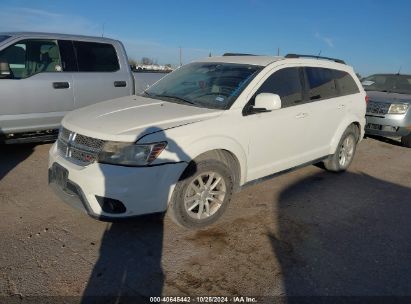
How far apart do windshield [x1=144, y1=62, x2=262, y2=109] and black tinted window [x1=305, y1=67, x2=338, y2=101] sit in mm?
990

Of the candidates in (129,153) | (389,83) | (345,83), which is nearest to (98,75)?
(129,153)


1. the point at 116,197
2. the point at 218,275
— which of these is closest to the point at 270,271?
the point at 218,275

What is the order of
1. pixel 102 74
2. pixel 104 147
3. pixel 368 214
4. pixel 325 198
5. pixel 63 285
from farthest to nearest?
pixel 102 74
pixel 325 198
pixel 368 214
pixel 104 147
pixel 63 285

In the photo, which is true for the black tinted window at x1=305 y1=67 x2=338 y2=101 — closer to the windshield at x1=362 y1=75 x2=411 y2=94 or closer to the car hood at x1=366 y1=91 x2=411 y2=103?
the car hood at x1=366 y1=91 x2=411 y2=103

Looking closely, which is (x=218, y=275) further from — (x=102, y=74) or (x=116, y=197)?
(x=102, y=74)

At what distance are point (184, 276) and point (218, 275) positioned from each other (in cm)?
28

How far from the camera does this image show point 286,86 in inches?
181

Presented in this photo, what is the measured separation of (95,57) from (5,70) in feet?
5.14

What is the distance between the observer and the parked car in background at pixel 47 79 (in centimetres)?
561

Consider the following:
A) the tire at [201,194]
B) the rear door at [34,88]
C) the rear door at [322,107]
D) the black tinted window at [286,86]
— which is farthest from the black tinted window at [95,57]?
the tire at [201,194]

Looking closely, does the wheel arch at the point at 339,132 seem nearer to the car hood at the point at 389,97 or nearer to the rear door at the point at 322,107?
the rear door at the point at 322,107

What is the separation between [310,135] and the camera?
16.3 feet

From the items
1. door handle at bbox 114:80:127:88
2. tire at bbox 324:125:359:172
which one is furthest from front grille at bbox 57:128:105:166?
tire at bbox 324:125:359:172

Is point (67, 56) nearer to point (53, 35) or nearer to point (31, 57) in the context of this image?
Answer: point (53, 35)
